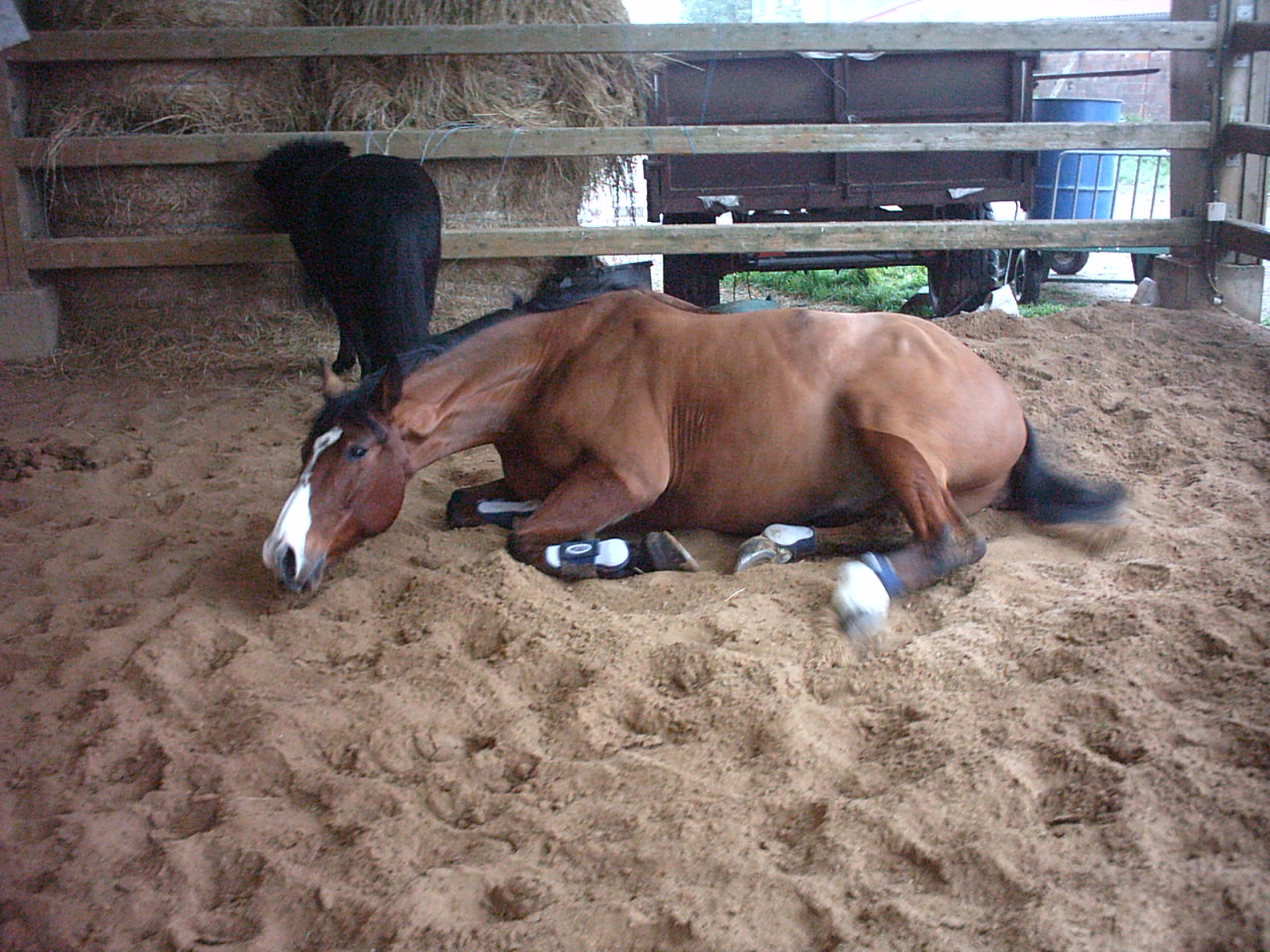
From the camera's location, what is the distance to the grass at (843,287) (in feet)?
26.5

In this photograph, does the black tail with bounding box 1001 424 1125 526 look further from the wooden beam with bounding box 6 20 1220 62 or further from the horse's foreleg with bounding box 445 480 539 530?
the wooden beam with bounding box 6 20 1220 62

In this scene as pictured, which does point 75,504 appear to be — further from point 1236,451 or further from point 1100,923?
point 1236,451

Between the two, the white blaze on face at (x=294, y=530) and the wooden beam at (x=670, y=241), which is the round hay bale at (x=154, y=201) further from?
the white blaze on face at (x=294, y=530)

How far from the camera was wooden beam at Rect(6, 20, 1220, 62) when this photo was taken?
575 centimetres

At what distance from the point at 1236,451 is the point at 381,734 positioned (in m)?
3.27

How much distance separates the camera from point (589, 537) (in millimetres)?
3285

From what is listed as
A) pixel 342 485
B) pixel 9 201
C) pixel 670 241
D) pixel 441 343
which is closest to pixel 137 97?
pixel 9 201

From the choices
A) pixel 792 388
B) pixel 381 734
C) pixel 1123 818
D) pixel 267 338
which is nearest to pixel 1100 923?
pixel 1123 818

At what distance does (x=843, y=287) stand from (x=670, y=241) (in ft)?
10.1

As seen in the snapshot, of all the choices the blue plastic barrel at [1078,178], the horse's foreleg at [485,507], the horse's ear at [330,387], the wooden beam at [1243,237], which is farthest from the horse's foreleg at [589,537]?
the blue plastic barrel at [1078,178]

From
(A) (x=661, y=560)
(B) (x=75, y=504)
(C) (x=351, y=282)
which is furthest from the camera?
(C) (x=351, y=282)

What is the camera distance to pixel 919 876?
189 centimetres

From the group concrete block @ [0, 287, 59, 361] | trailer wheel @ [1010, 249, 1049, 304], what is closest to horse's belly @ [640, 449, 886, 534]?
concrete block @ [0, 287, 59, 361]

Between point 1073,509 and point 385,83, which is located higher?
point 385,83
